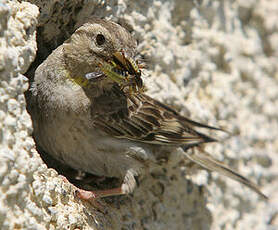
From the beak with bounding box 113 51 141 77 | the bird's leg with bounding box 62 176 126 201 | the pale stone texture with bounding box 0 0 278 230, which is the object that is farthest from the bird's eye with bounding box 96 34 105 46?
the bird's leg with bounding box 62 176 126 201

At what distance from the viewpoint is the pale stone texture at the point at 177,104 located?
1853mm

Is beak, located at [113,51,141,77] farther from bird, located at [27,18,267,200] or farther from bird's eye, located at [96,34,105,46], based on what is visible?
bird's eye, located at [96,34,105,46]

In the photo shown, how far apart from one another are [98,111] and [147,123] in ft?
1.16

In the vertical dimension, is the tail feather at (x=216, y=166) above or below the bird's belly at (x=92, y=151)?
below

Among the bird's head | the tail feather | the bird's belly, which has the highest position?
the bird's head

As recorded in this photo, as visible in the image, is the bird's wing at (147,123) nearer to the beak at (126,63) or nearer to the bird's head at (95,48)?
the bird's head at (95,48)

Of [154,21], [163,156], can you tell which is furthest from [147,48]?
[163,156]

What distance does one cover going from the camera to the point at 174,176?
304 cm

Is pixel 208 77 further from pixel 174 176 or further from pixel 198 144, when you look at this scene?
pixel 174 176

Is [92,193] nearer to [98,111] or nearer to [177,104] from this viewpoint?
[98,111]

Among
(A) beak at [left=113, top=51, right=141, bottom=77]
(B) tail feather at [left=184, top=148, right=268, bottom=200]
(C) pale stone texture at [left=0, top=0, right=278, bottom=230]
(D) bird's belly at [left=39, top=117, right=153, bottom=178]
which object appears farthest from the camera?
(B) tail feather at [left=184, top=148, right=268, bottom=200]

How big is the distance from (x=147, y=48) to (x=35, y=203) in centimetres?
139

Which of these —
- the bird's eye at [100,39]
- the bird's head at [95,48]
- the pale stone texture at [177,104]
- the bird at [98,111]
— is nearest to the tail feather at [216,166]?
the pale stone texture at [177,104]

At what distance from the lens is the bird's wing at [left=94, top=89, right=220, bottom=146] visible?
265 cm
